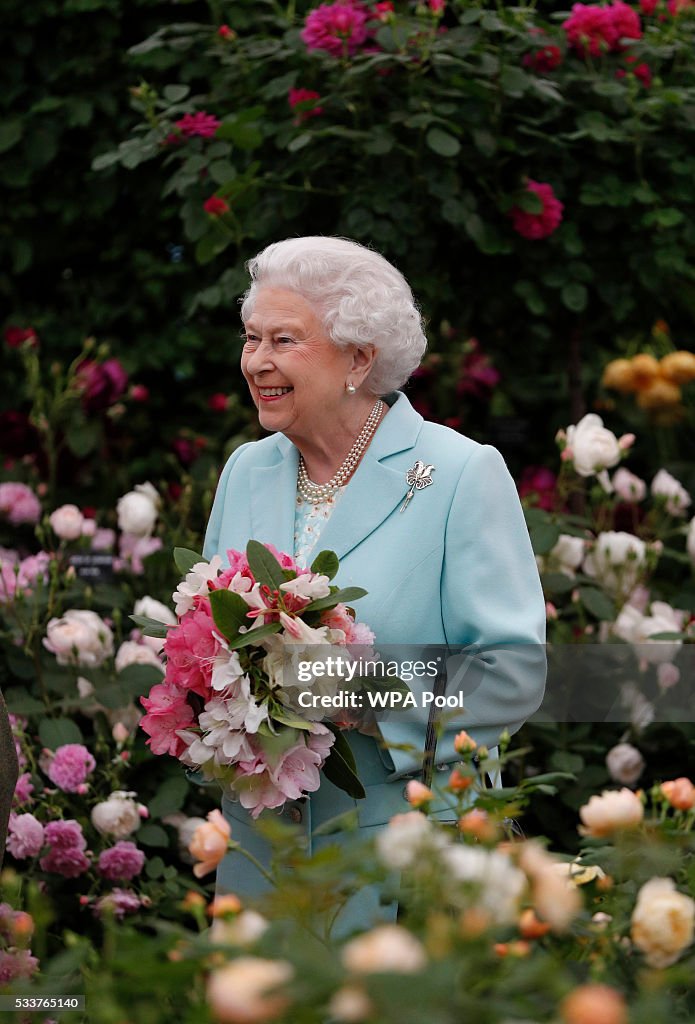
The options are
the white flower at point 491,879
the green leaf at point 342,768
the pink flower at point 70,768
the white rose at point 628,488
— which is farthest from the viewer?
the white rose at point 628,488

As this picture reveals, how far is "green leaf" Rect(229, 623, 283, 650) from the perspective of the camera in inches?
68.6

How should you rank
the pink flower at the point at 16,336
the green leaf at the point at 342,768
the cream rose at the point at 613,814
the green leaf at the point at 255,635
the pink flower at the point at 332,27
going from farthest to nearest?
the pink flower at the point at 16,336
the pink flower at the point at 332,27
the green leaf at the point at 342,768
the green leaf at the point at 255,635
the cream rose at the point at 613,814

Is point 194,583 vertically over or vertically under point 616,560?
over

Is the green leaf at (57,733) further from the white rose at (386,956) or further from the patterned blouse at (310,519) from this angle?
the white rose at (386,956)

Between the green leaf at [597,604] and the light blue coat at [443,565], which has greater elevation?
the light blue coat at [443,565]

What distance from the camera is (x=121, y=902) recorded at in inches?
106

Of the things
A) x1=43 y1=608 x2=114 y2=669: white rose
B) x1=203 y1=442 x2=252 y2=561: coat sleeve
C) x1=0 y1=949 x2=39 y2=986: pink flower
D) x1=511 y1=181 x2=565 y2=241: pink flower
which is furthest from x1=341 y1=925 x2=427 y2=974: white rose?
x1=511 y1=181 x2=565 y2=241: pink flower

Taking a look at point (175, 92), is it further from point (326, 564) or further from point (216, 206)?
point (326, 564)

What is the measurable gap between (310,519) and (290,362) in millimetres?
275

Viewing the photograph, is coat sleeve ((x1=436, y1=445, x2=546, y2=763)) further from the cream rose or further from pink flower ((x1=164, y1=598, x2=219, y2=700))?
the cream rose

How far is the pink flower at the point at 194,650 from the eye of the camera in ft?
5.91

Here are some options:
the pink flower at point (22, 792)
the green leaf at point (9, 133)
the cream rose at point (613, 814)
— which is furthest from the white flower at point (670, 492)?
the cream rose at point (613, 814)

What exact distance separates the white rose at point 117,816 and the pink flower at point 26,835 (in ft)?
0.43

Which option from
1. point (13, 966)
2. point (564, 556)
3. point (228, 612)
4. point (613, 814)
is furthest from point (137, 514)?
point (613, 814)
